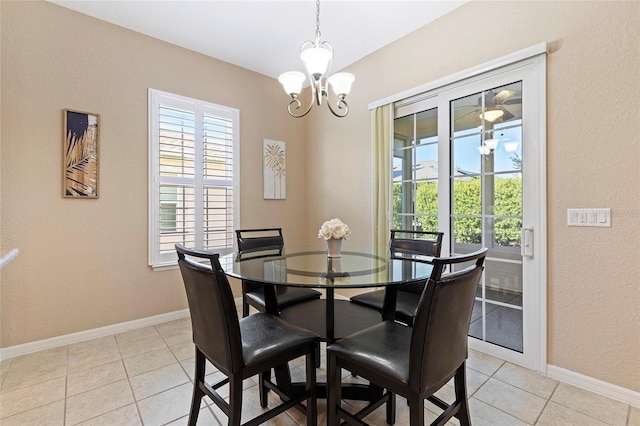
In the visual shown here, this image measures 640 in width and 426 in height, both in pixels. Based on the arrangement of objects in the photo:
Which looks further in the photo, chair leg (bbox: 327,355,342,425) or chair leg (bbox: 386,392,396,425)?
chair leg (bbox: 386,392,396,425)

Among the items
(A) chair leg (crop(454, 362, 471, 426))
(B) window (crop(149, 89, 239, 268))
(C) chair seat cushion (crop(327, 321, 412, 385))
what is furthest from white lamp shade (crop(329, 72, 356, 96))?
(B) window (crop(149, 89, 239, 268))

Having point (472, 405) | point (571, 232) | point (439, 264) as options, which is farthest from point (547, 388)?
point (439, 264)

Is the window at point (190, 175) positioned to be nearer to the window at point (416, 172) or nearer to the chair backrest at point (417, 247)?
the window at point (416, 172)

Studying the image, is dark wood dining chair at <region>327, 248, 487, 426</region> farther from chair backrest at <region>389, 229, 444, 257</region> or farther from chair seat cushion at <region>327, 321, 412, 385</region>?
chair backrest at <region>389, 229, 444, 257</region>

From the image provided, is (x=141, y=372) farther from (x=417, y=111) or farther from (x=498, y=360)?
(x=417, y=111)

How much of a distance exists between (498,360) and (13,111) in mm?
4418

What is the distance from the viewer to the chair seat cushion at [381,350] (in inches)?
50.0

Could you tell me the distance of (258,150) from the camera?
3.91 metres

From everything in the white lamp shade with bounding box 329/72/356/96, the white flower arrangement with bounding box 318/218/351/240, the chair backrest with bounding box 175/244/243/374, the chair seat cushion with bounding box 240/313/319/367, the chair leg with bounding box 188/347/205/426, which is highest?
the white lamp shade with bounding box 329/72/356/96

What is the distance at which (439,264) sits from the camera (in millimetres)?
1121

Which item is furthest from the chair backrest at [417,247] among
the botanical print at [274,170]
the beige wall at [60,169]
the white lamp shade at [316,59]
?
the beige wall at [60,169]

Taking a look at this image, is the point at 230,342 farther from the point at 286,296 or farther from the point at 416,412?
the point at 286,296

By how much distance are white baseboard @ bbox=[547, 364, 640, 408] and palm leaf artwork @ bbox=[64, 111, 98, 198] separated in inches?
160

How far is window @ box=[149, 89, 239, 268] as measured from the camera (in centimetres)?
314
